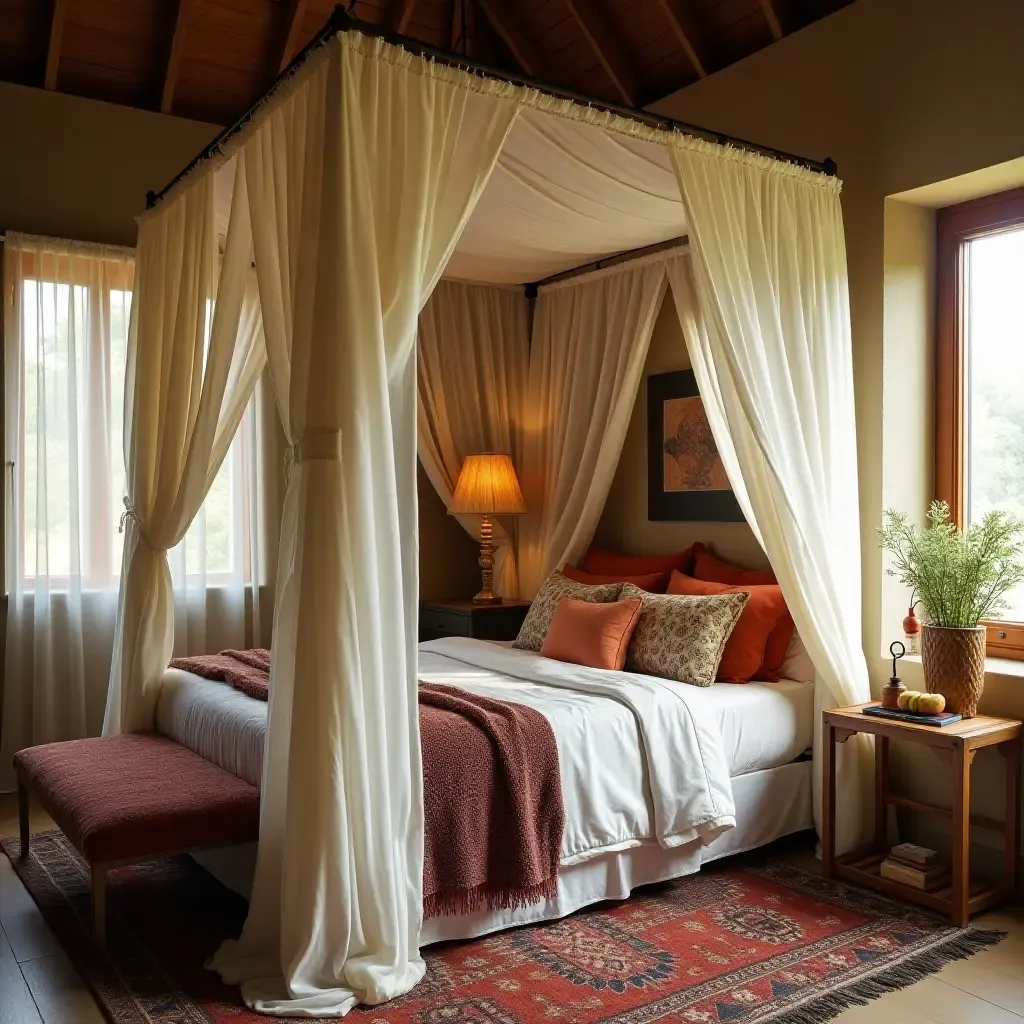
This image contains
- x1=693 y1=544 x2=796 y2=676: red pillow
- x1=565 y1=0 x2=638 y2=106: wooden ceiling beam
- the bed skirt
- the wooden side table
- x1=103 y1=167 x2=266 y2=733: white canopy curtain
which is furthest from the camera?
x1=565 y1=0 x2=638 y2=106: wooden ceiling beam

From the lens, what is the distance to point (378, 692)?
2660mm

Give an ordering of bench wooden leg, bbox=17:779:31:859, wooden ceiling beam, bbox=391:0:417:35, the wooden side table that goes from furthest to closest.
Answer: wooden ceiling beam, bbox=391:0:417:35 → bench wooden leg, bbox=17:779:31:859 → the wooden side table

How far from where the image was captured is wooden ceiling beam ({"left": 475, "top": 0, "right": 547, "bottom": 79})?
17.2ft

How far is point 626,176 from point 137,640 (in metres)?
2.48

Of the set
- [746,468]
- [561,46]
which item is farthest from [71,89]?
[746,468]

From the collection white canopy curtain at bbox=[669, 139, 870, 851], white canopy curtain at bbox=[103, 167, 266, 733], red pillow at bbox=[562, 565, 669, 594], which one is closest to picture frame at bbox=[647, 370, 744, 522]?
red pillow at bbox=[562, 565, 669, 594]

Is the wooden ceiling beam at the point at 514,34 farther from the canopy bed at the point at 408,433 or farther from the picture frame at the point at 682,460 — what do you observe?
the picture frame at the point at 682,460

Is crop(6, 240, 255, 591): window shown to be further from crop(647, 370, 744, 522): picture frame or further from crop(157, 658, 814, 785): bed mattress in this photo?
crop(647, 370, 744, 522): picture frame

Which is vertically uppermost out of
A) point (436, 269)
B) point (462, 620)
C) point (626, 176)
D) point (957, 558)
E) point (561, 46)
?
point (561, 46)

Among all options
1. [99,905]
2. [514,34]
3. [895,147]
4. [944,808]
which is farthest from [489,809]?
[514,34]

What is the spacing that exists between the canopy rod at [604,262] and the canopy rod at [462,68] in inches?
38.6

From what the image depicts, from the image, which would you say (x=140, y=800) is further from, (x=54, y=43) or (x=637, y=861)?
(x=54, y=43)

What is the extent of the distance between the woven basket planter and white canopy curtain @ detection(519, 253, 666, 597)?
1.93 m

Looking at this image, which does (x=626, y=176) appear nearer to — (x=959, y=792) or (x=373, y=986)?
(x=959, y=792)
